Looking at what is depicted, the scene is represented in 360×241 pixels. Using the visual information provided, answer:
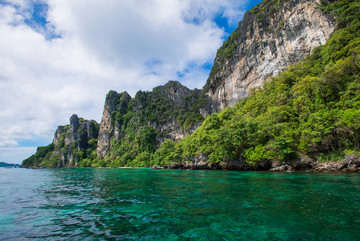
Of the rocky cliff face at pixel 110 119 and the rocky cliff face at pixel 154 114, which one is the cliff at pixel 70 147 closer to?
the rocky cliff face at pixel 110 119

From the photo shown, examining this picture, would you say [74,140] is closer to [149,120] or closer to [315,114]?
[149,120]

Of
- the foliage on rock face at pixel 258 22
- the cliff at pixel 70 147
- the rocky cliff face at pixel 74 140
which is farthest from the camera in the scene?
the cliff at pixel 70 147

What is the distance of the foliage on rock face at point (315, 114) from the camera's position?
75.6 feet

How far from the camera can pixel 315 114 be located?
2475 cm

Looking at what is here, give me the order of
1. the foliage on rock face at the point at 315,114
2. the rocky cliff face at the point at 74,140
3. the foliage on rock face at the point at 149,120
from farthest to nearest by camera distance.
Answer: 1. the rocky cliff face at the point at 74,140
2. the foliage on rock face at the point at 149,120
3. the foliage on rock face at the point at 315,114

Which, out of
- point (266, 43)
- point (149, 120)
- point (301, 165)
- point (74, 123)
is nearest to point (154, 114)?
point (149, 120)

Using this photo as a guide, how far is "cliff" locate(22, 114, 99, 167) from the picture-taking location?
140100 mm

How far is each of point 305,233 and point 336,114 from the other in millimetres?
25806

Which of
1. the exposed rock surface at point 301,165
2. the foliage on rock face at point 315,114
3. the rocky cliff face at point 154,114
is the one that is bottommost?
the exposed rock surface at point 301,165

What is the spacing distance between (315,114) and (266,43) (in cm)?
4400

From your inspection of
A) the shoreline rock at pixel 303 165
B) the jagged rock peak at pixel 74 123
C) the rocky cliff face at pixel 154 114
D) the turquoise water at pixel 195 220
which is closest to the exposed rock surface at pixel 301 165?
the shoreline rock at pixel 303 165

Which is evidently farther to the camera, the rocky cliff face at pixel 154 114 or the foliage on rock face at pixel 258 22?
the rocky cliff face at pixel 154 114

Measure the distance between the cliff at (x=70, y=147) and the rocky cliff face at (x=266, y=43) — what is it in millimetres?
118391

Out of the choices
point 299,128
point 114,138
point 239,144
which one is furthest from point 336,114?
point 114,138
